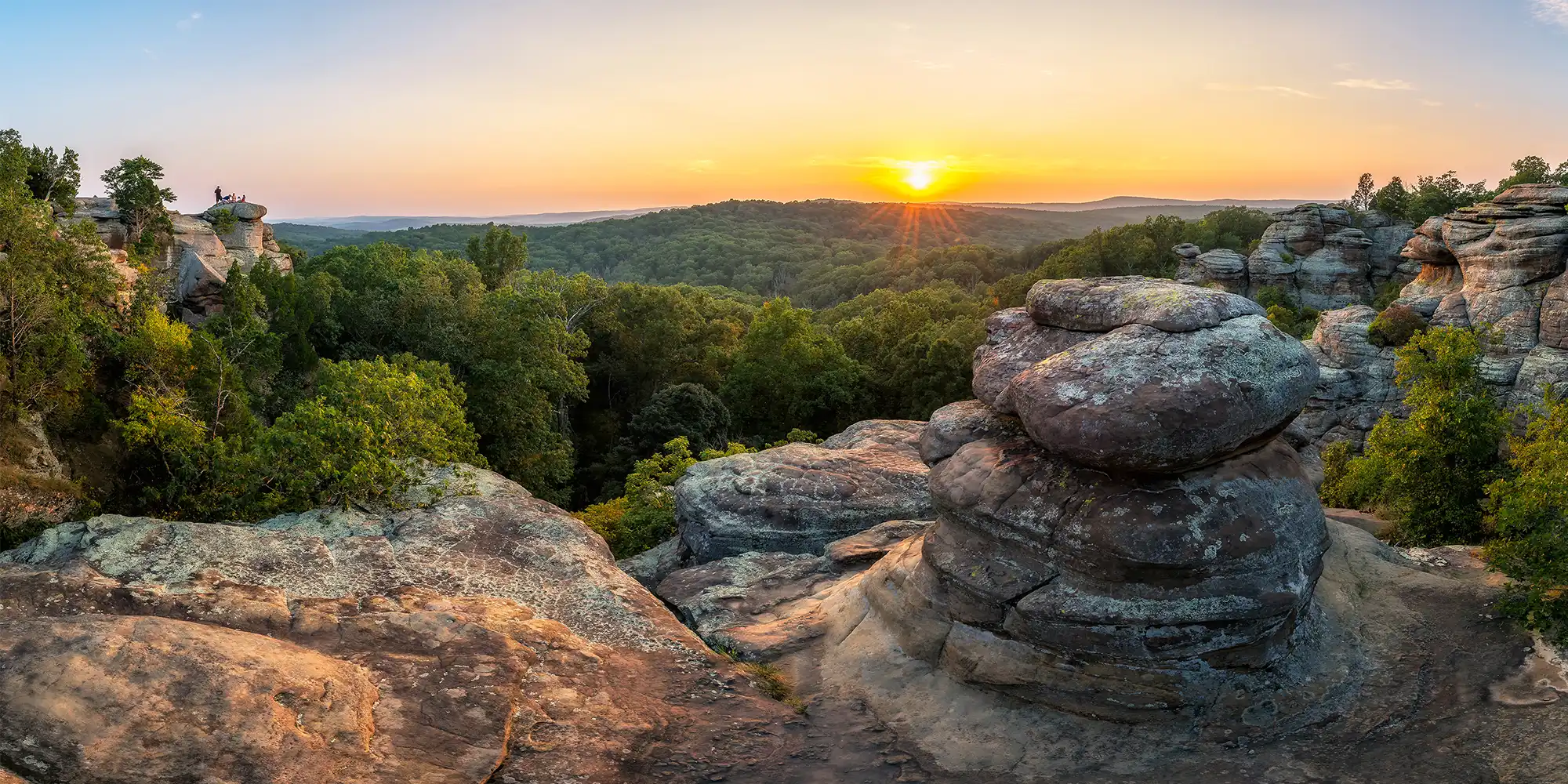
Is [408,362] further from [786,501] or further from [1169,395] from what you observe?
[1169,395]

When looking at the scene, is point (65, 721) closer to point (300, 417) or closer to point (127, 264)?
point (300, 417)

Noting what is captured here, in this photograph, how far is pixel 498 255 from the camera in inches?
2292

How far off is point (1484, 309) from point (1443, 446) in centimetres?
1889

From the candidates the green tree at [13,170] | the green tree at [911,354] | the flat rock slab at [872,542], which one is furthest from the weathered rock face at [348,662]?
the green tree at [911,354]

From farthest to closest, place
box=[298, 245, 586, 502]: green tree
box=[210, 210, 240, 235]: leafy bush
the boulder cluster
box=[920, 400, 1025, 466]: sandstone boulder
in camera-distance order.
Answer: box=[210, 210, 240, 235]: leafy bush
box=[298, 245, 586, 502]: green tree
box=[920, 400, 1025, 466]: sandstone boulder
the boulder cluster

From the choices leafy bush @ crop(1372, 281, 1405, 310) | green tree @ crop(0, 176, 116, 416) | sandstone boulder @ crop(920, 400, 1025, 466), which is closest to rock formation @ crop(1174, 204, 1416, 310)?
leafy bush @ crop(1372, 281, 1405, 310)

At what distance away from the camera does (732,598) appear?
1723 cm

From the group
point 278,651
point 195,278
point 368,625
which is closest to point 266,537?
point 368,625

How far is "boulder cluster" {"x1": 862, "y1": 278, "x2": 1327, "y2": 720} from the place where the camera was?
1188cm

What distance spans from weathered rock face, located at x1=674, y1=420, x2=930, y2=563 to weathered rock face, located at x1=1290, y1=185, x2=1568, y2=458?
16.9 metres

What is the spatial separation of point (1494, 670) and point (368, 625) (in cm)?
1617

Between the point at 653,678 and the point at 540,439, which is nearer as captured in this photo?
the point at 653,678

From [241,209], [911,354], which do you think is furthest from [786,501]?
[241,209]

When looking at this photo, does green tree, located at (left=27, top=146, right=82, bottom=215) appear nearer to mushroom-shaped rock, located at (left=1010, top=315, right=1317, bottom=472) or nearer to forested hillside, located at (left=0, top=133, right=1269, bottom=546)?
forested hillside, located at (left=0, top=133, right=1269, bottom=546)
